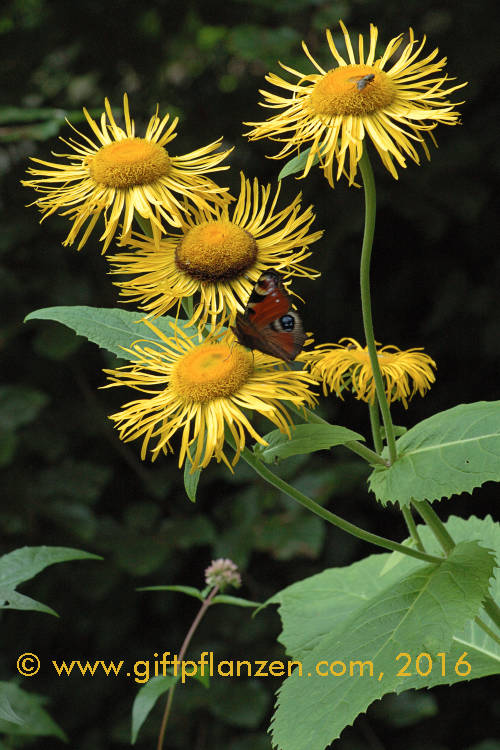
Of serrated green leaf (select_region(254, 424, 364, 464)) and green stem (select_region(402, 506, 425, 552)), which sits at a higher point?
serrated green leaf (select_region(254, 424, 364, 464))

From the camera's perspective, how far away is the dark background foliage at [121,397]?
195 centimetres

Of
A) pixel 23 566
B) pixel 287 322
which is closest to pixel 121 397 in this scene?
pixel 23 566

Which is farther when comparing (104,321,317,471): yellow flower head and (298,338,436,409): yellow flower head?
(298,338,436,409): yellow flower head

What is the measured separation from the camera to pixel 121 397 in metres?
2.13

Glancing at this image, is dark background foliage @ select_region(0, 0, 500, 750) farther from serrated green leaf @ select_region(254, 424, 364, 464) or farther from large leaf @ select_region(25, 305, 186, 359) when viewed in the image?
serrated green leaf @ select_region(254, 424, 364, 464)

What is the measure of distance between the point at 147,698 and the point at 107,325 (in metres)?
0.48

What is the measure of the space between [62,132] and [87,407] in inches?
27.6

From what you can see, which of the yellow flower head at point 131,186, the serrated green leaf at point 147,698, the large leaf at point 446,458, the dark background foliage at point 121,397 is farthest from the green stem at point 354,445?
the dark background foliage at point 121,397

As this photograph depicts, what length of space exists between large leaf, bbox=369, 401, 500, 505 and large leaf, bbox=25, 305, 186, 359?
0.31 m

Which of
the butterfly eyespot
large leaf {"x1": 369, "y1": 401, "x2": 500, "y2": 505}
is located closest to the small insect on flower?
the butterfly eyespot

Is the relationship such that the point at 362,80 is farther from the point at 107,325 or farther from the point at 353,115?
the point at 107,325

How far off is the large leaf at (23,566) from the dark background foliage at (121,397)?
0.86 m

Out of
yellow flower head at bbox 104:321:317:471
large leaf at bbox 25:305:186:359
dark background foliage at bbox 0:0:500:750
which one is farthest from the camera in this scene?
dark background foliage at bbox 0:0:500:750

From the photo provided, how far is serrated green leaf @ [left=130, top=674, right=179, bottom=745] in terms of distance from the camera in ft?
3.40
